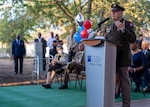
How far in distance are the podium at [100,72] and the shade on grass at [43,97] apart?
167 cm

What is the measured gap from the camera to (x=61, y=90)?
7008 millimetres

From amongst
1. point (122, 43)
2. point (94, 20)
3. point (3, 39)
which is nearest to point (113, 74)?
point (122, 43)

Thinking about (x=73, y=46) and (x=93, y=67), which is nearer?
(x=93, y=67)

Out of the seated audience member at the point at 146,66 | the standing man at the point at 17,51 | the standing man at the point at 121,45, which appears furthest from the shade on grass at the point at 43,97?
the standing man at the point at 17,51

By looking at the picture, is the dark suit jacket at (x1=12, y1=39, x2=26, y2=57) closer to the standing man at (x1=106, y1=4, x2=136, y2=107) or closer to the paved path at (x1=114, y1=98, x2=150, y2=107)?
the paved path at (x1=114, y1=98, x2=150, y2=107)

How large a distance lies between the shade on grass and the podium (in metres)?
1.67

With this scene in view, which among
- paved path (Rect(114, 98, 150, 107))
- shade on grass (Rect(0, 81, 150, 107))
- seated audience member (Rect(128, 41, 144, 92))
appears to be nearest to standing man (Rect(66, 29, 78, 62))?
shade on grass (Rect(0, 81, 150, 107))

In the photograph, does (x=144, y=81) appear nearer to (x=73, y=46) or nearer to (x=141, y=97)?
(x=141, y=97)

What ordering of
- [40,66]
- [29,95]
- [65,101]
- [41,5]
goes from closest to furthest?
[65,101]
[29,95]
[40,66]
[41,5]

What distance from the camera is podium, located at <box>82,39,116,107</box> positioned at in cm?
351

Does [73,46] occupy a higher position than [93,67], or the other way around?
[73,46]

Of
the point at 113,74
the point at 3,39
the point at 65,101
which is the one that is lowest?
the point at 65,101

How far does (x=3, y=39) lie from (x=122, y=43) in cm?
2058

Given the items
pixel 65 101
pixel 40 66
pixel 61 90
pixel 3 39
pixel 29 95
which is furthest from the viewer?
pixel 3 39
